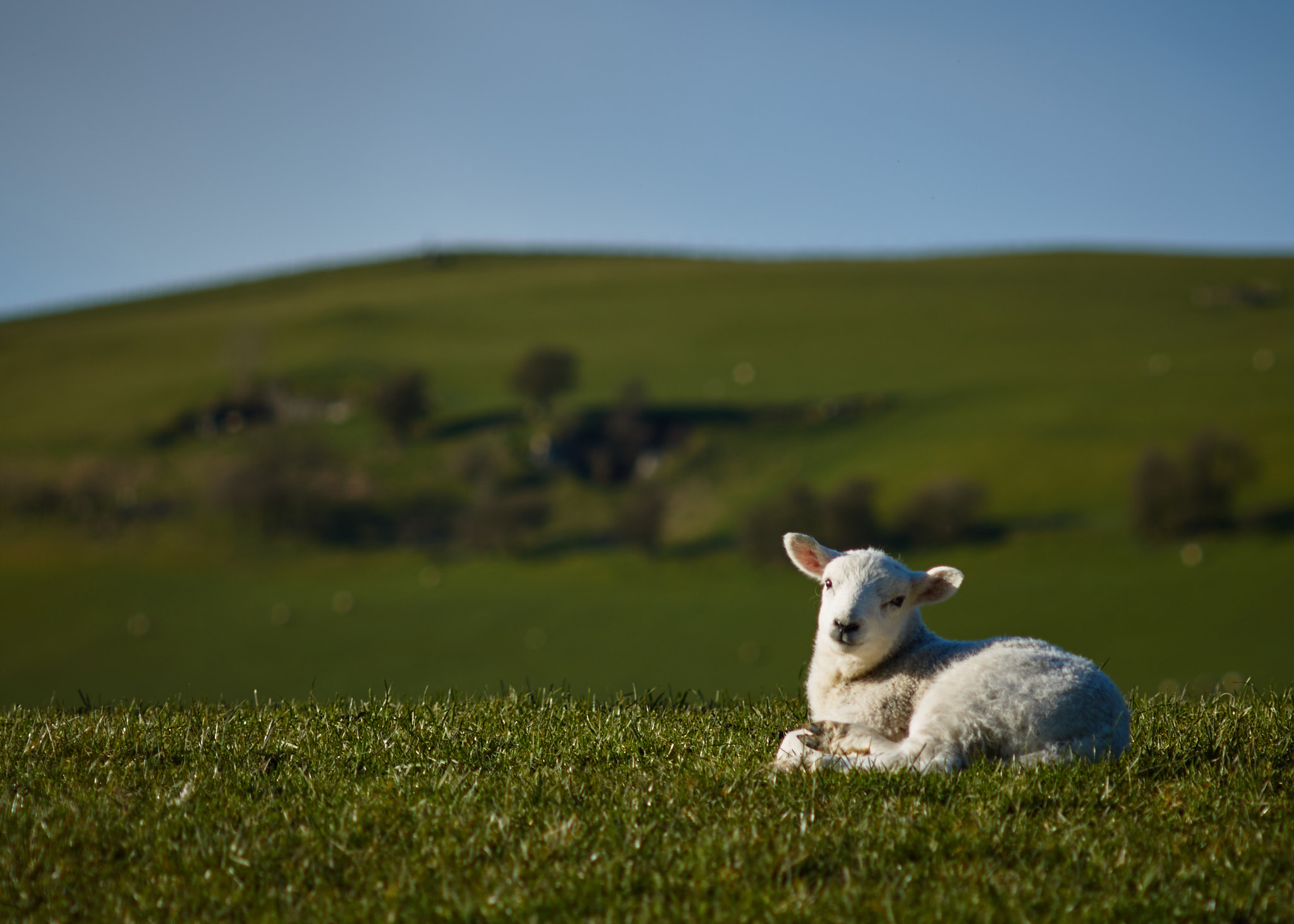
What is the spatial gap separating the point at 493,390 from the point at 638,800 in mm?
87389

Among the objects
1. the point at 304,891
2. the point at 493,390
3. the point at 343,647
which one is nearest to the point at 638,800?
the point at 304,891

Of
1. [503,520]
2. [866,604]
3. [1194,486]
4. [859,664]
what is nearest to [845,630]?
[866,604]

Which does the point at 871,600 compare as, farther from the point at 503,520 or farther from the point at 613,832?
the point at 503,520

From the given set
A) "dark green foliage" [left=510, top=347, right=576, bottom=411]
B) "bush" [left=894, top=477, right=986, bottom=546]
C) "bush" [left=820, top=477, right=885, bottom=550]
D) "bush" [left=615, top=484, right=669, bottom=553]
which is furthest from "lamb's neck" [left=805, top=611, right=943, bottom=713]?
"dark green foliage" [left=510, top=347, right=576, bottom=411]

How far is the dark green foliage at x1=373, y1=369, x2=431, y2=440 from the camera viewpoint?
8500cm

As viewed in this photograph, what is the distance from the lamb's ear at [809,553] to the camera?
6691 mm

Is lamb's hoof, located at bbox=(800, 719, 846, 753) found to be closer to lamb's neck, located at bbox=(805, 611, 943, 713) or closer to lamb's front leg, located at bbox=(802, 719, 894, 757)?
lamb's front leg, located at bbox=(802, 719, 894, 757)

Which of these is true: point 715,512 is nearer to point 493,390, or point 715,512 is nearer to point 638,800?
point 493,390

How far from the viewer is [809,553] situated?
6.80 meters

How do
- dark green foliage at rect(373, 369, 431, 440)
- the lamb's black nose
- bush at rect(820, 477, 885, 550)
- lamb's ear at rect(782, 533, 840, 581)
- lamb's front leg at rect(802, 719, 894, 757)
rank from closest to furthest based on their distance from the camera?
lamb's front leg at rect(802, 719, 894, 757) < the lamb's black nose < lamb's ear at rect(782, 533, 840, 581) < bush at rect(820, 477, 885, 550) < dark green foliage at rect(373, 369, 431, 440)

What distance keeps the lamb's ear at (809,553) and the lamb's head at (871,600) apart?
0.14m

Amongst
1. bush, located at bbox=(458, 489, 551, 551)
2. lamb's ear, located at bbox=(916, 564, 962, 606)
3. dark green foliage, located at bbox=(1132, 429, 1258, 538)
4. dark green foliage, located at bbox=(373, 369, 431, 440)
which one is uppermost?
lamb's ear, located at bbox=(916, 564, 962, 606)

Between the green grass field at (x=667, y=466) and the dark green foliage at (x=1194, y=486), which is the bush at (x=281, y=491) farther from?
the dark green foliage at (x=1194, y=486)

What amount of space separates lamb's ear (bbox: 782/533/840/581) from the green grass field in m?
23.7
